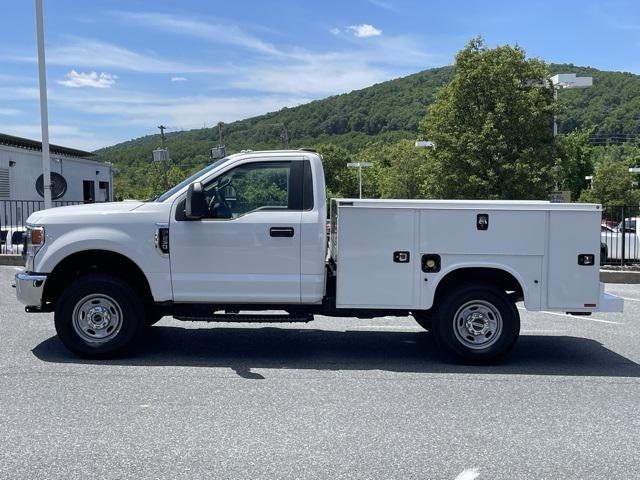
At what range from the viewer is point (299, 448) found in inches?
174

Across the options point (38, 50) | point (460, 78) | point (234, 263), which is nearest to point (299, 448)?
point (234, 263)

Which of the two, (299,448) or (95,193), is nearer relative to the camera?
(299,448)

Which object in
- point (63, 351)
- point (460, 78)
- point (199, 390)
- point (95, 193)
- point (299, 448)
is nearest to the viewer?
point (299, 448)

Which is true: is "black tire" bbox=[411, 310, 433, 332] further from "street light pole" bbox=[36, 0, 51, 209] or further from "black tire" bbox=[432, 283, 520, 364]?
"street light pole" bbox=[36, 0, 51, 209]

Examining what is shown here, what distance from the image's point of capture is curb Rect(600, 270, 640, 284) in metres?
14.6

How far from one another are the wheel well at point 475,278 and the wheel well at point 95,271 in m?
3.16

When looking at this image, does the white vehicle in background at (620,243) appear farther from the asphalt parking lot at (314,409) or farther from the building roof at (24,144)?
the building roof at (24,144)

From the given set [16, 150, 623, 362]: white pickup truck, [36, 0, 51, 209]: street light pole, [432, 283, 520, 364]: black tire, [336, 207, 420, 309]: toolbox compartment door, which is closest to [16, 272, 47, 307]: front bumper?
[16, 150, 623, 362]: white pickup truck

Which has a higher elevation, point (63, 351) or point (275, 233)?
point (275, 233)

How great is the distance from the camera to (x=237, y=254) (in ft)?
21.6

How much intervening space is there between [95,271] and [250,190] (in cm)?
192

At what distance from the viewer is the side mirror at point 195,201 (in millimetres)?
6301

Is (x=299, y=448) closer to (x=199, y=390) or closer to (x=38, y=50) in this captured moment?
(x=199, y=390)

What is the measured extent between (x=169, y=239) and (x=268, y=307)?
1.27 metres
